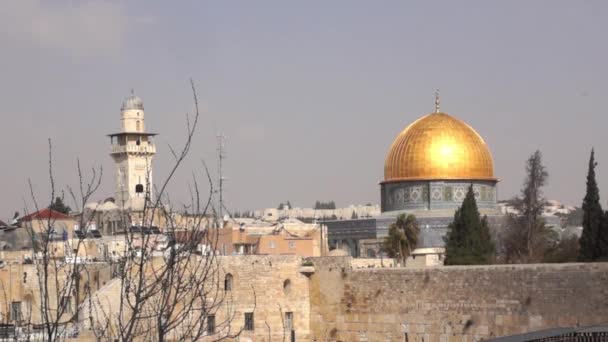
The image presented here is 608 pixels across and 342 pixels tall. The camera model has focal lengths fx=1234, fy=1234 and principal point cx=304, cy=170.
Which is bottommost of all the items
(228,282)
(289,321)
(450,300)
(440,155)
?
(289,321)

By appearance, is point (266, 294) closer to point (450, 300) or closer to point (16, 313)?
point (450, 300)

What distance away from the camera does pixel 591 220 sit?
92.9 feet

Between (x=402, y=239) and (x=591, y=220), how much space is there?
401 inches

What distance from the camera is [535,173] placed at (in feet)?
123

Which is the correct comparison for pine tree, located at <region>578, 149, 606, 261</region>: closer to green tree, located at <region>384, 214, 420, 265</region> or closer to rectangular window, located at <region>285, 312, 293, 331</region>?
rectangular window, located at <region>285, 312, 293, 331</region>

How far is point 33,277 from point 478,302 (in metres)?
9.44

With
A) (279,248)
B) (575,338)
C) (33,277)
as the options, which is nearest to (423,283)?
(33,277)

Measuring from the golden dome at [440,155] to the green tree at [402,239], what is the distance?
7.42m

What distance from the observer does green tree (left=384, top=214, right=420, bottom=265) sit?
3759 centimetres

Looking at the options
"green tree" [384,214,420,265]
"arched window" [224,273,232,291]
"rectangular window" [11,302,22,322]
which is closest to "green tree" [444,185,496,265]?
"green tree" [384,214,420,265]

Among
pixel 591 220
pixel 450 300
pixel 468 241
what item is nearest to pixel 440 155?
pixel 468 241

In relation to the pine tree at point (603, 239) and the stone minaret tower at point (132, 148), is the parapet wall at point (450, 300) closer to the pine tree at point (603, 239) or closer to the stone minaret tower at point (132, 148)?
the pine tree at point (603, 239)

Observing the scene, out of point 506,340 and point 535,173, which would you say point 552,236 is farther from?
point 506,340

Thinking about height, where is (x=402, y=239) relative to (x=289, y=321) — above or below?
above
